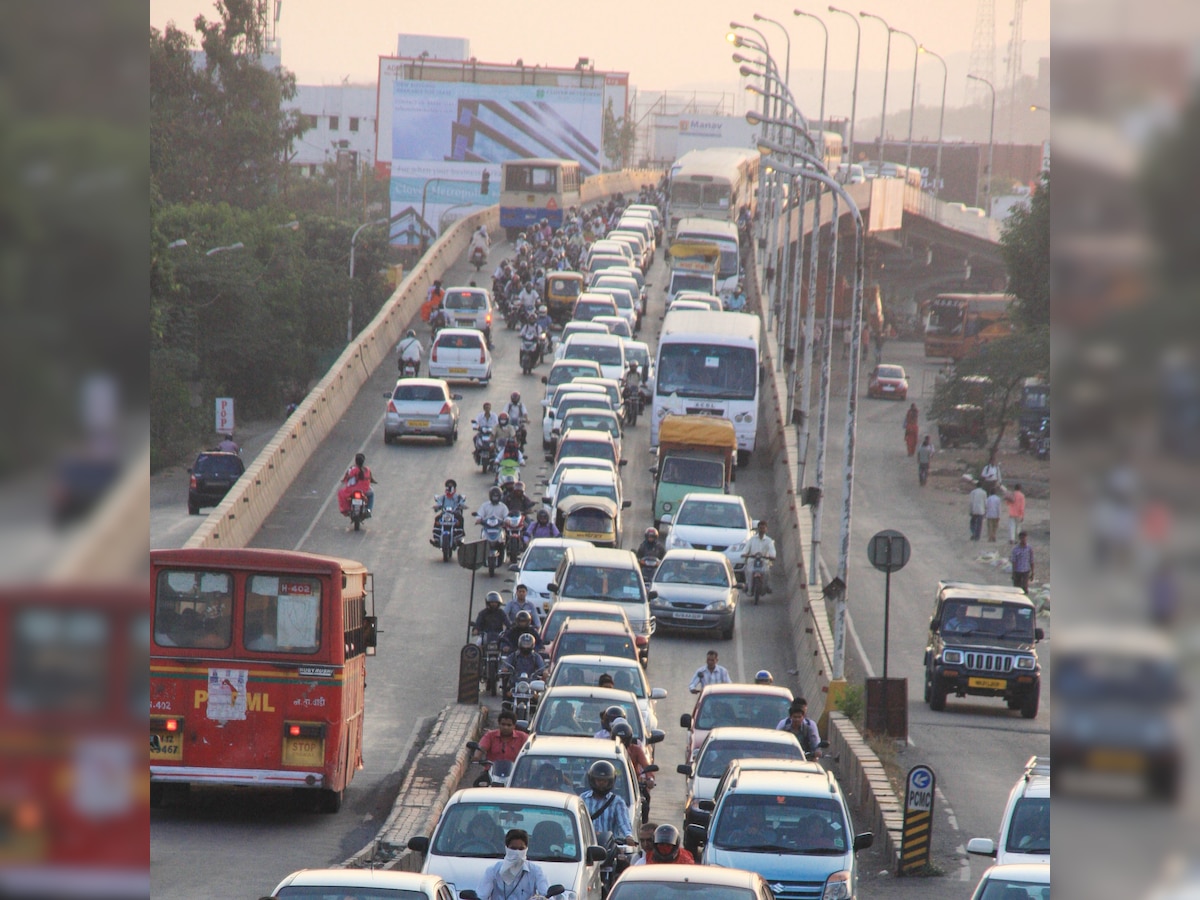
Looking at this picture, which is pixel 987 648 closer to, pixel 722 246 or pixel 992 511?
pixel 992 511

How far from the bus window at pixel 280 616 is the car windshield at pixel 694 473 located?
2308 cm

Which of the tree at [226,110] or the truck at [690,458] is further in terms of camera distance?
the tree at [226,110]

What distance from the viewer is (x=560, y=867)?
13695mm

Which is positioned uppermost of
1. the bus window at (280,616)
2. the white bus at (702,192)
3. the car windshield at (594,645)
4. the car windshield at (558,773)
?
the white bus at (702,192)

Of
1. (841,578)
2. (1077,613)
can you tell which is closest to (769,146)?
(841,578)

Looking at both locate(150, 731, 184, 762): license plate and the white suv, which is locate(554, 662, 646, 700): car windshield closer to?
locate(150, 731, 184, 762): license plate

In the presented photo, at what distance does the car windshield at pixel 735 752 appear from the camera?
63.2ft

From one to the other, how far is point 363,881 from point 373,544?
27.8 meters

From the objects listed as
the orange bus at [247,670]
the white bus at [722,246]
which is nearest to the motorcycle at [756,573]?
the orange bus at [247,670]

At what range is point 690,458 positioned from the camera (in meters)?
41.2

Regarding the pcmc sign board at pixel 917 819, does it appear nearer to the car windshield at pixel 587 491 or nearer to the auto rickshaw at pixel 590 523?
the auto rickshaw at pixel 590 523

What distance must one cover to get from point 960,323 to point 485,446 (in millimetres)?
59519

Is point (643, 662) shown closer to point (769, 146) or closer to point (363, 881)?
point (769, 146)

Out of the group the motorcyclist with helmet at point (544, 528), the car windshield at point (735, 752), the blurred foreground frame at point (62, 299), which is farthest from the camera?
the motorcyclist with helmet at point (544, 528)
